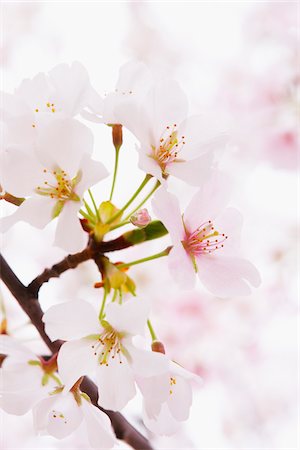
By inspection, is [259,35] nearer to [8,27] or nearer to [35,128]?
[8,27]

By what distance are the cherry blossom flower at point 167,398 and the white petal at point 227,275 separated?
0.27 ft

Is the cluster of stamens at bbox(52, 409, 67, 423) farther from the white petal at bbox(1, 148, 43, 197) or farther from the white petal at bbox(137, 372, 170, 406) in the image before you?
the white petal at bbox(1, 148, 43, 197)

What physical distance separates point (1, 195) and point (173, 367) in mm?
220

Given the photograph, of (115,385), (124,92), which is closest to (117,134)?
(124,92)

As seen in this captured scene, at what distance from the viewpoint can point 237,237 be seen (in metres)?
0.66

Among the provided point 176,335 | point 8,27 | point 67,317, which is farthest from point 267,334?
point 67,317

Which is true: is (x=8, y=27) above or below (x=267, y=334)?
above

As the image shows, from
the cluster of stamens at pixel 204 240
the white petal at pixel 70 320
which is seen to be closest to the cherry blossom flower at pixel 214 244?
the cluster of stamens at pixel 204 240

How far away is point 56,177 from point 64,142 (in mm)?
38

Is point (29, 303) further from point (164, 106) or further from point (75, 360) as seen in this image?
point (164, 106)

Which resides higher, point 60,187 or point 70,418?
point 60,187

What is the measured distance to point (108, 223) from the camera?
641 mm

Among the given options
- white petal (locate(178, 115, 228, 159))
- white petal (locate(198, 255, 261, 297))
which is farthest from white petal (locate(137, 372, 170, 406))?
white petal (locate(178, 115, 228, 159))

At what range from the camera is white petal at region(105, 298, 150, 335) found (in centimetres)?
54
